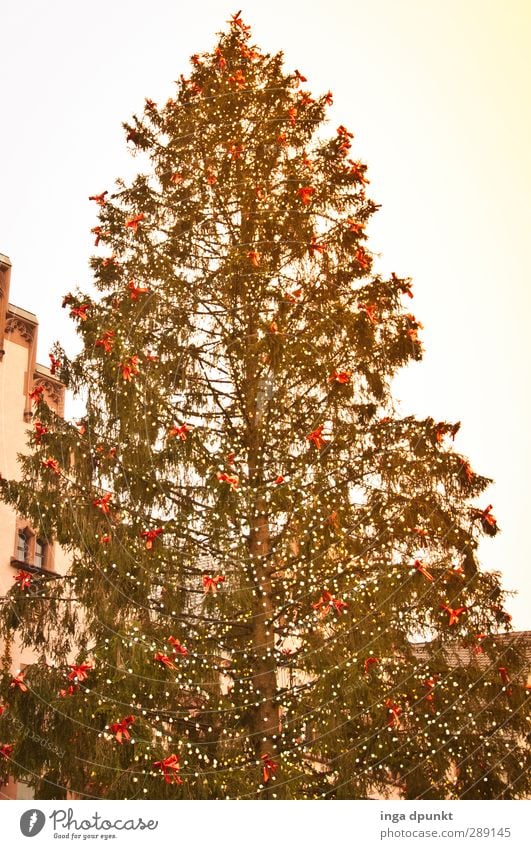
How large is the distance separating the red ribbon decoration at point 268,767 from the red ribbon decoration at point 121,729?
536 mm

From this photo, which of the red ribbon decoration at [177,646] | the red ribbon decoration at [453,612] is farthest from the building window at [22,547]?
the red ribbon decoration at [453,612]

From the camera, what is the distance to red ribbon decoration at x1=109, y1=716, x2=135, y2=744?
3840mm

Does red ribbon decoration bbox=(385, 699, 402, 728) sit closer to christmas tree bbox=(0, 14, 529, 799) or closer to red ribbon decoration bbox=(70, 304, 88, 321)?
christmas tree bbox=(0, 14, 529, 799)

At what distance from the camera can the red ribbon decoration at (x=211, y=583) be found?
165 inches

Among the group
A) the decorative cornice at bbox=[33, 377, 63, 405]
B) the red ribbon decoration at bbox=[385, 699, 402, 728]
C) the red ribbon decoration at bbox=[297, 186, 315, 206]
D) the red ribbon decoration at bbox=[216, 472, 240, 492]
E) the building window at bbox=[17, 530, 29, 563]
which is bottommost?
the red ribbon decoration at bbox=[385, 699, 402, 728]

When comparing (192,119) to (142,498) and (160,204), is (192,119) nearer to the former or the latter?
(160,204)

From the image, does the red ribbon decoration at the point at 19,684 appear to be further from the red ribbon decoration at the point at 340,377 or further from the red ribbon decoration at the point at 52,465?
the red ribbon decoration at the point at 340,377

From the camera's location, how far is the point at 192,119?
534 centimetres

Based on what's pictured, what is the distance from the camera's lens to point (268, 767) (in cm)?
388

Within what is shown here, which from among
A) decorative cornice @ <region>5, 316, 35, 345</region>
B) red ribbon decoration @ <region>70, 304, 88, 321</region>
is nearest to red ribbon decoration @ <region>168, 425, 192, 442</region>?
red ribbon decoration @ <region>70, 304, 88, 321</region>

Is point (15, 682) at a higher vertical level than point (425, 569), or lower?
lower

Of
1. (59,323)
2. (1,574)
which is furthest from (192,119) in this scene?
(1,574)

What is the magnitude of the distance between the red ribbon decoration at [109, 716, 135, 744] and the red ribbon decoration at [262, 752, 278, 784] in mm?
536
